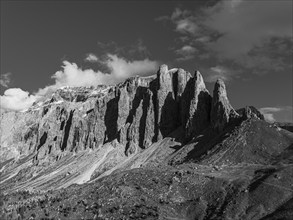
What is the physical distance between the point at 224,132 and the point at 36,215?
138 meters

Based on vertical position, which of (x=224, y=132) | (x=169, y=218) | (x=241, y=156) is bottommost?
(x=169, y=218)

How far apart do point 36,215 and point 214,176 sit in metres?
43.5

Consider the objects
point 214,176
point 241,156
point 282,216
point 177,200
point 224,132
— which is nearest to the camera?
point 282,216

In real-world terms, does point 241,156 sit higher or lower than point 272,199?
higher

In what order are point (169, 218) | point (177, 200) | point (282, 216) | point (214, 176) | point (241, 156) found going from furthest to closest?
point (241, 156) < point (214, 176) < point (177, 200) < point (169, 218) < point (282, 216)

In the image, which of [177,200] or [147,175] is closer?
[177,200]

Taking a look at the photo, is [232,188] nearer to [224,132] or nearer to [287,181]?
[287,181]

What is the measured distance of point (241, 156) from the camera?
16575 centimetres

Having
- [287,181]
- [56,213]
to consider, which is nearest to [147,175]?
[56,213]

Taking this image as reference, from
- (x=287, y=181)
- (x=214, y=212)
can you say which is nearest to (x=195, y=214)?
(x=214, y=212)

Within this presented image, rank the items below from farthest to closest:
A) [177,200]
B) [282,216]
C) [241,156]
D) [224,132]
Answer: [224,132]
[241,156]
[177,200]
[282,216]

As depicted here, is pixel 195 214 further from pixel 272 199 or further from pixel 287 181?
pixel 287 181

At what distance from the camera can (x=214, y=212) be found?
255 feet

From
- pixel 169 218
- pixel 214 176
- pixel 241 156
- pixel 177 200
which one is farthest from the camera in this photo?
pixel 241 156
